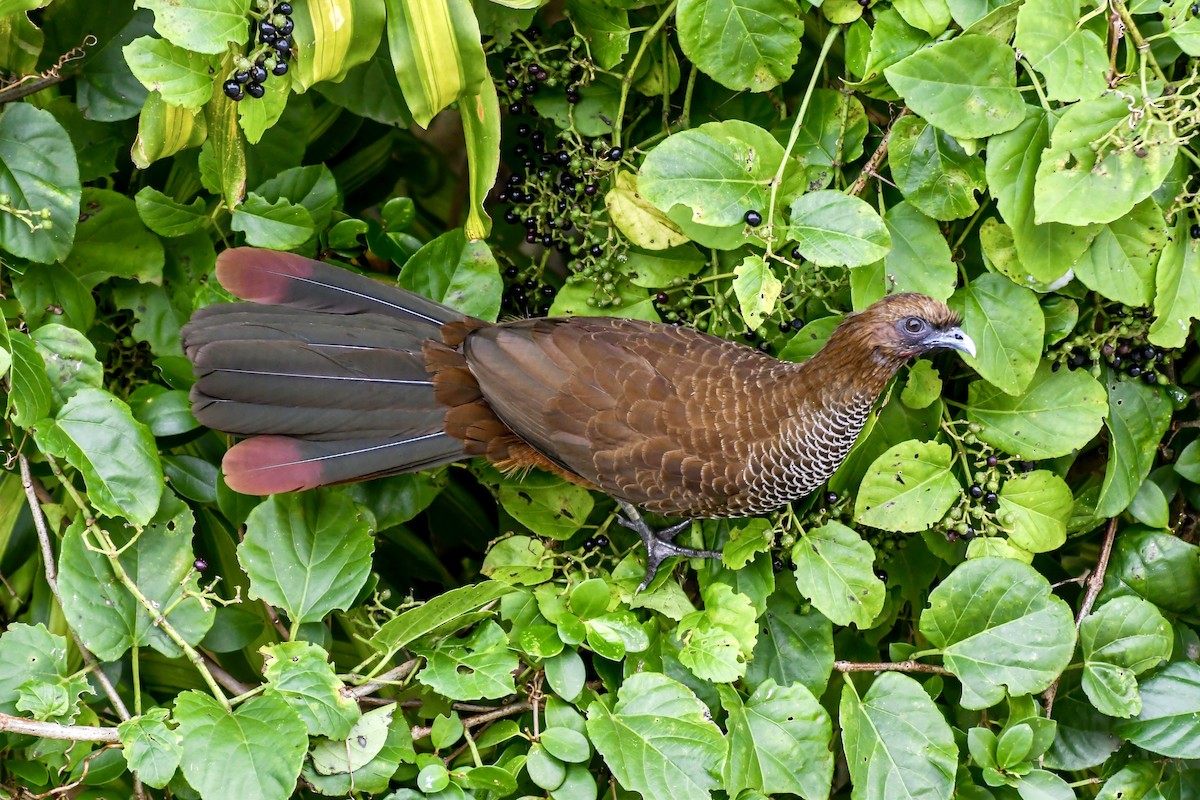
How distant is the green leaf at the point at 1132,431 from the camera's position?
6.56 feet

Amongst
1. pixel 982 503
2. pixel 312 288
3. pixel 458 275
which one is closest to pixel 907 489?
pixel 982 503

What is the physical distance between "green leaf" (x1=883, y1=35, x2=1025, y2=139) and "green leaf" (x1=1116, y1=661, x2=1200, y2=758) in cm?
109

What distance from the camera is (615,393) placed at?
2145 millimetres

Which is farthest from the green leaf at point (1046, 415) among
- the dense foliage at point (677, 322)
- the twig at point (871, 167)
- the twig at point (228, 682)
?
the twig at point (228, 682)

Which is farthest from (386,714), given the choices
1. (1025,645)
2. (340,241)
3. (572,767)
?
(1025,645)

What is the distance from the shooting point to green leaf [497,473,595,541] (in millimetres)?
2189

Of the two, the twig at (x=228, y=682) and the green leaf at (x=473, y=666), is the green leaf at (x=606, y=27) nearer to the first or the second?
the green leaf at (x=473, y=666)

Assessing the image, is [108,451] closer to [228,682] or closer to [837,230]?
[228,682]

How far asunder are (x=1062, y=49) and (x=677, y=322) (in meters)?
0.91

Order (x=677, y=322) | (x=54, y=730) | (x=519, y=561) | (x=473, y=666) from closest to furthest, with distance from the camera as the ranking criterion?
1. (x=54, y=730)
2. (x=473, y=666)
3. (x=519, y=561)
4. (x=677, y=322)

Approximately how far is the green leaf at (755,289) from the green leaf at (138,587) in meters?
1.11

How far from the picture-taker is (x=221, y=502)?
2.10 metres

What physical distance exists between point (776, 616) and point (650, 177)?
928mm

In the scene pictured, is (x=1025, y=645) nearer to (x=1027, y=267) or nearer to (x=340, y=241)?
(x=1027, y=267)
